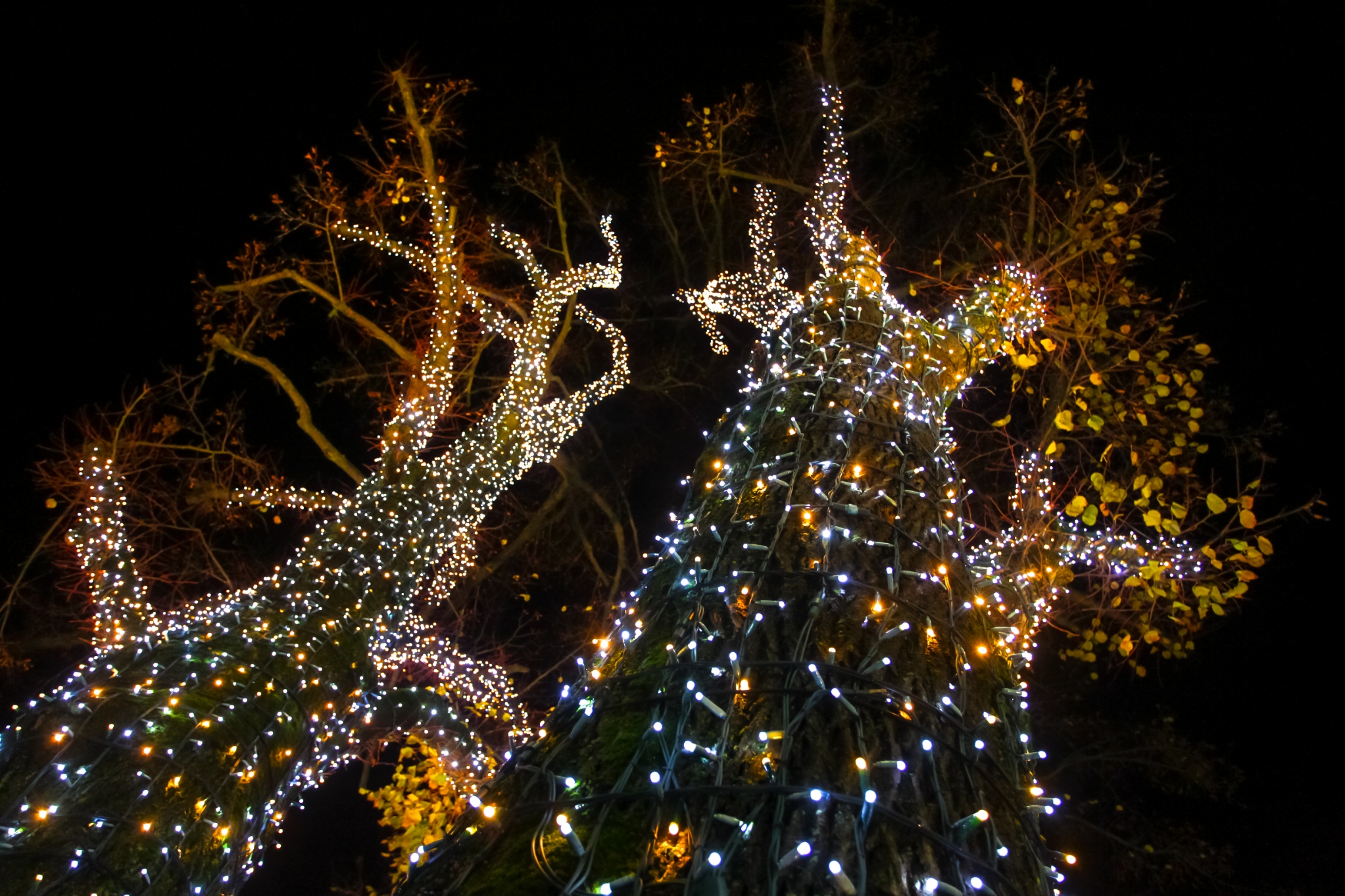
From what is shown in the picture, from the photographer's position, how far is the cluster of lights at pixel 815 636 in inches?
55.4

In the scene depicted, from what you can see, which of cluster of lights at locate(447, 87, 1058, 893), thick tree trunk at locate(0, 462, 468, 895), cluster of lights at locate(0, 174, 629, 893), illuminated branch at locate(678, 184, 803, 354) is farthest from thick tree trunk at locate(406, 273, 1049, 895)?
illuminated branch at locate(678, 184, 803, 354)

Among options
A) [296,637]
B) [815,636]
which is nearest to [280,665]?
[296,637]

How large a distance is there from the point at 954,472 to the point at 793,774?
179cm

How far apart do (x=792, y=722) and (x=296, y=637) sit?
3415mm

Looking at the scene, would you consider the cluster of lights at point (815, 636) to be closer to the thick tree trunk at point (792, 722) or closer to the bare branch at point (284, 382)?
the thick tree trunk at point (792, 722)

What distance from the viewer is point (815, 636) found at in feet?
5.97

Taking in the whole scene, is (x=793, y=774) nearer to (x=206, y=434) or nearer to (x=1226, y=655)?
(x=206, y=434)

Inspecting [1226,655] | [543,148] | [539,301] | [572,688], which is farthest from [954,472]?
[1226,655]

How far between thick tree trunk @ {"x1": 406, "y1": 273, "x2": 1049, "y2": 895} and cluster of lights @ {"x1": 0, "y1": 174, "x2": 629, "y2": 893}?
0.90 ft

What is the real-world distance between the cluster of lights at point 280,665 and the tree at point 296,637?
1 centimetres

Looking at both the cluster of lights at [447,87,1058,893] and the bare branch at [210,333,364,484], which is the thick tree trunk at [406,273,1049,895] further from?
the bare branch at [210,333,364,484]

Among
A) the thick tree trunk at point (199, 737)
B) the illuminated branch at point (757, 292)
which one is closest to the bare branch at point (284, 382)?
the thick tree trunk at point (199, 737)

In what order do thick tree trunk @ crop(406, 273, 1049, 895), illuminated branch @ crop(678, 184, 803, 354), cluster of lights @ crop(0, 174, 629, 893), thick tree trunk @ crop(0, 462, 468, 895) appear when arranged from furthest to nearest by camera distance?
illuminated branch @ crop(678, 184, 803, 354) < cluster of lights @ crop(0, 174, 629, 893) < thick tree trunk @ crop(0, 462, 468, 895) < thick tree trunk @ crop(406, 273, 1049, 895)

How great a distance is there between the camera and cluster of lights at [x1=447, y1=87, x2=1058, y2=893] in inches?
55.4
